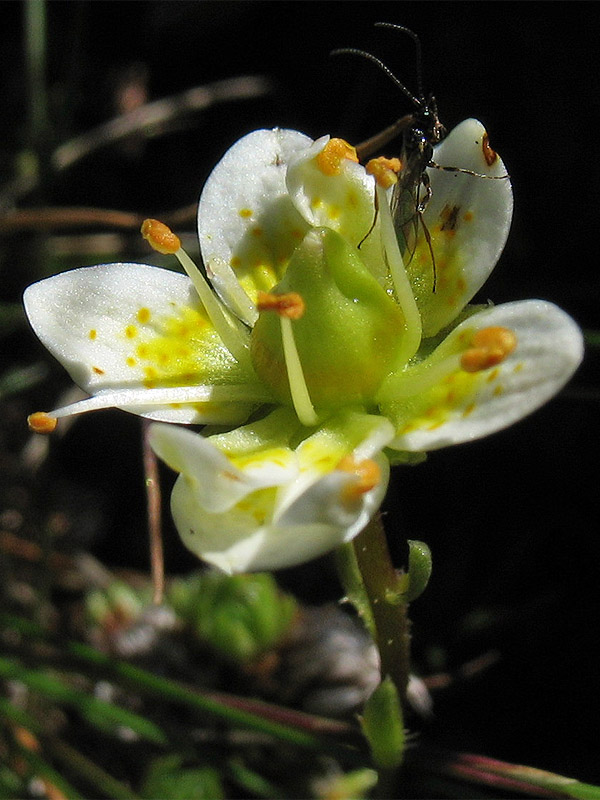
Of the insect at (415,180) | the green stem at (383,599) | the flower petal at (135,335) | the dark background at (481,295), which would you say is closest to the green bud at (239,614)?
the dark background at (481,295)

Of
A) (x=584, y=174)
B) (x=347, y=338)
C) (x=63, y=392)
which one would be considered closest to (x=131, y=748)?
(x=63, y=392)

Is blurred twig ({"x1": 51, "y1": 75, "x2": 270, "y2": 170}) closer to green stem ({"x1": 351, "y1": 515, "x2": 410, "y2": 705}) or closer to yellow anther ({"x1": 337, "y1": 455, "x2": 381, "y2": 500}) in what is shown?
green stem ({"x1": 351, "y1": 515, "x2": 410, "y2": 705})

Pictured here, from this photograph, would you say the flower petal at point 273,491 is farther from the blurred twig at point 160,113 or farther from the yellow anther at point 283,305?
the blurred twig at point 160,113

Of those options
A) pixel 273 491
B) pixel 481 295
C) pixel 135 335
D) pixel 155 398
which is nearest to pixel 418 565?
pixel 273 491

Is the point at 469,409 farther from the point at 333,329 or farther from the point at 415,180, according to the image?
the point at 415,180

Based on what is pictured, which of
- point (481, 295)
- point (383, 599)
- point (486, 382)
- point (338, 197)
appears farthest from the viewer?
point (481, 295)

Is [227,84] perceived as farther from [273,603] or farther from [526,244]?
[273,603]

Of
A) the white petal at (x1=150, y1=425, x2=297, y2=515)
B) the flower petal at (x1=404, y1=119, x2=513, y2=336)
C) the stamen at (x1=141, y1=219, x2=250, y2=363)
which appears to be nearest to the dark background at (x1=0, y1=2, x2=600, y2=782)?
the flower petal at (x1=404, y1=119, x2=513, y2=336)
